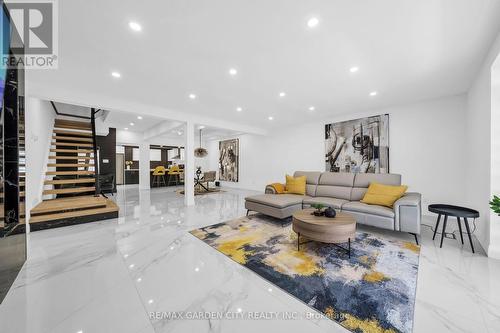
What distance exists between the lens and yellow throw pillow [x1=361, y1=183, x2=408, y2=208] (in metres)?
3.09

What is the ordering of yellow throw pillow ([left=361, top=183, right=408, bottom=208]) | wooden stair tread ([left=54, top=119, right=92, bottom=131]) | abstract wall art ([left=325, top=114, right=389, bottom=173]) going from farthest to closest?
1. wooden stair tread ([left=54, top=119, right=92, bottom=131])
2. abstract wall art ([left=325, top=114, right=389, bottom=173])
3. yellow throw pillow ([left=361, top=183, right=408, bottom=208])

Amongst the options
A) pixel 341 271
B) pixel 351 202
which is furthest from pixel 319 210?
pixel 351 202

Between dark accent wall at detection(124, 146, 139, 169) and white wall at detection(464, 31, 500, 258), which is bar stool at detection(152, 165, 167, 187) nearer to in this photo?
dark accent wall at detection(124, 146, 139, 169)

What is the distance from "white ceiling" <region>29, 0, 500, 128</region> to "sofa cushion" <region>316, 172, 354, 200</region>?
174 centimetres

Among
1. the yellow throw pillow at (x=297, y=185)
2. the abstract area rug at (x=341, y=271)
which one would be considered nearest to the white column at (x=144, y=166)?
the abstract area rug at (x=341, y=271)

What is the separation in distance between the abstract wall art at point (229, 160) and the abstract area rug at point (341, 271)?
573cm

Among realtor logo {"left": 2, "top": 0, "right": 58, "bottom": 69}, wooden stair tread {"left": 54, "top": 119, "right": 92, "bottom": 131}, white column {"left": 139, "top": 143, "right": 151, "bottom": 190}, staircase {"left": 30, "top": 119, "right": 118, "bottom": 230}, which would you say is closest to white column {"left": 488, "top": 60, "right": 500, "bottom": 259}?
realtor logo {"left": 2, "top": 0, "right": 58, "bottom": 69}

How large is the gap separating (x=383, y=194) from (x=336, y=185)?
1012 mm

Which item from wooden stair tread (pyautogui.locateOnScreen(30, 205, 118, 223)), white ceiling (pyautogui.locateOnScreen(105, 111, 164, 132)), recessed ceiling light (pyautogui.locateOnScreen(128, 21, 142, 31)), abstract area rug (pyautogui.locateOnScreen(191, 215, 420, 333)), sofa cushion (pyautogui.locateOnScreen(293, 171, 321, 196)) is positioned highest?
white ceiling (pyautogui.locateOnScreen(105, 111, 164, 132))

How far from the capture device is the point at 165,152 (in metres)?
10.3

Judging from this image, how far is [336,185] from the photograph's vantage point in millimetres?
4156

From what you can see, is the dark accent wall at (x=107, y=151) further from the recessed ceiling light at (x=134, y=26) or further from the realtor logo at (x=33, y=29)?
the recessed ceiling light at (x=134, y=26)

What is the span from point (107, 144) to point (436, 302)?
376 inches

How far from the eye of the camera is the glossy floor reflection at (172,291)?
1.31 m
